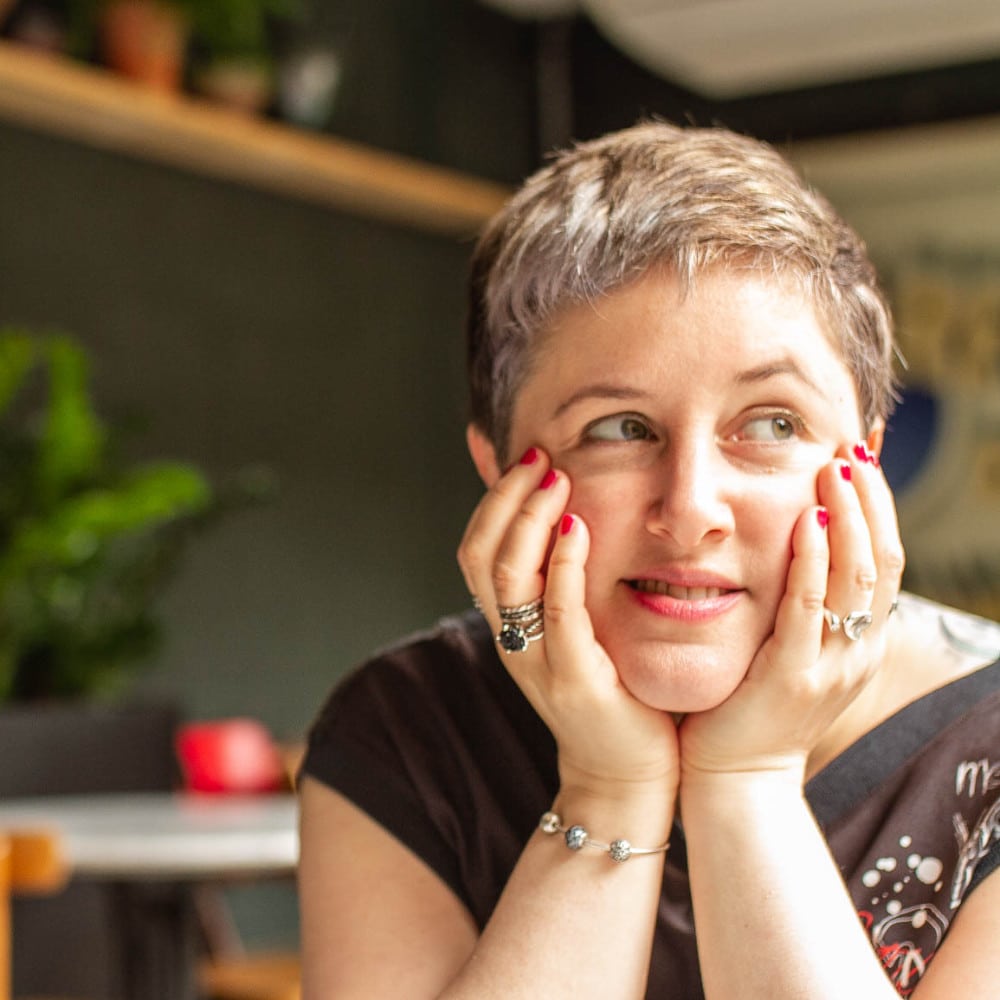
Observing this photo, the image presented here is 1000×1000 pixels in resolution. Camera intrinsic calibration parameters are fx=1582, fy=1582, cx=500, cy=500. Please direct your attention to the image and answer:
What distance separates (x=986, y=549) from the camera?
211 inches

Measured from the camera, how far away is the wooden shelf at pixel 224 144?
155 inches

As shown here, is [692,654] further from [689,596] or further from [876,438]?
[876,438]

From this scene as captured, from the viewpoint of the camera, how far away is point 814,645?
1132 mm

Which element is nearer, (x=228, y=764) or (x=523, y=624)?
(x=523, y=624)

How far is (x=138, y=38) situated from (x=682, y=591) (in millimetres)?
3401

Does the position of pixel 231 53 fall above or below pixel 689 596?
above

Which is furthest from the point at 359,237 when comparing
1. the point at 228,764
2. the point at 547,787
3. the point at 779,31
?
the point at 547,787

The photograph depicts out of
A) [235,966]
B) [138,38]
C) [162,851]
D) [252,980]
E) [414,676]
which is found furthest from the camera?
[138,38]

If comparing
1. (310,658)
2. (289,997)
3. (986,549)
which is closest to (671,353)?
(289,997)

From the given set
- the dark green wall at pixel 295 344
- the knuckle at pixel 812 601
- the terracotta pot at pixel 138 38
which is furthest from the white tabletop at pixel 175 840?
the terracotta pot at pixel 138 38

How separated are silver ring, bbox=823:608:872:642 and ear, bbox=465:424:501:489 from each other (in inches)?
12.2

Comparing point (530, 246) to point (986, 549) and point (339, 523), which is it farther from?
point (986, 549)

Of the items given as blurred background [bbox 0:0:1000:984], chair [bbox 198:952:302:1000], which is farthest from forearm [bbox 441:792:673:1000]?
blurred background [bbox 0:0:1000:984]

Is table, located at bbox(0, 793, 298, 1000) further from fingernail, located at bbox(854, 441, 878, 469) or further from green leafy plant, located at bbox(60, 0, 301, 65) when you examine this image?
green leafy plant, located at bbox(60, 0, 301, 65)
